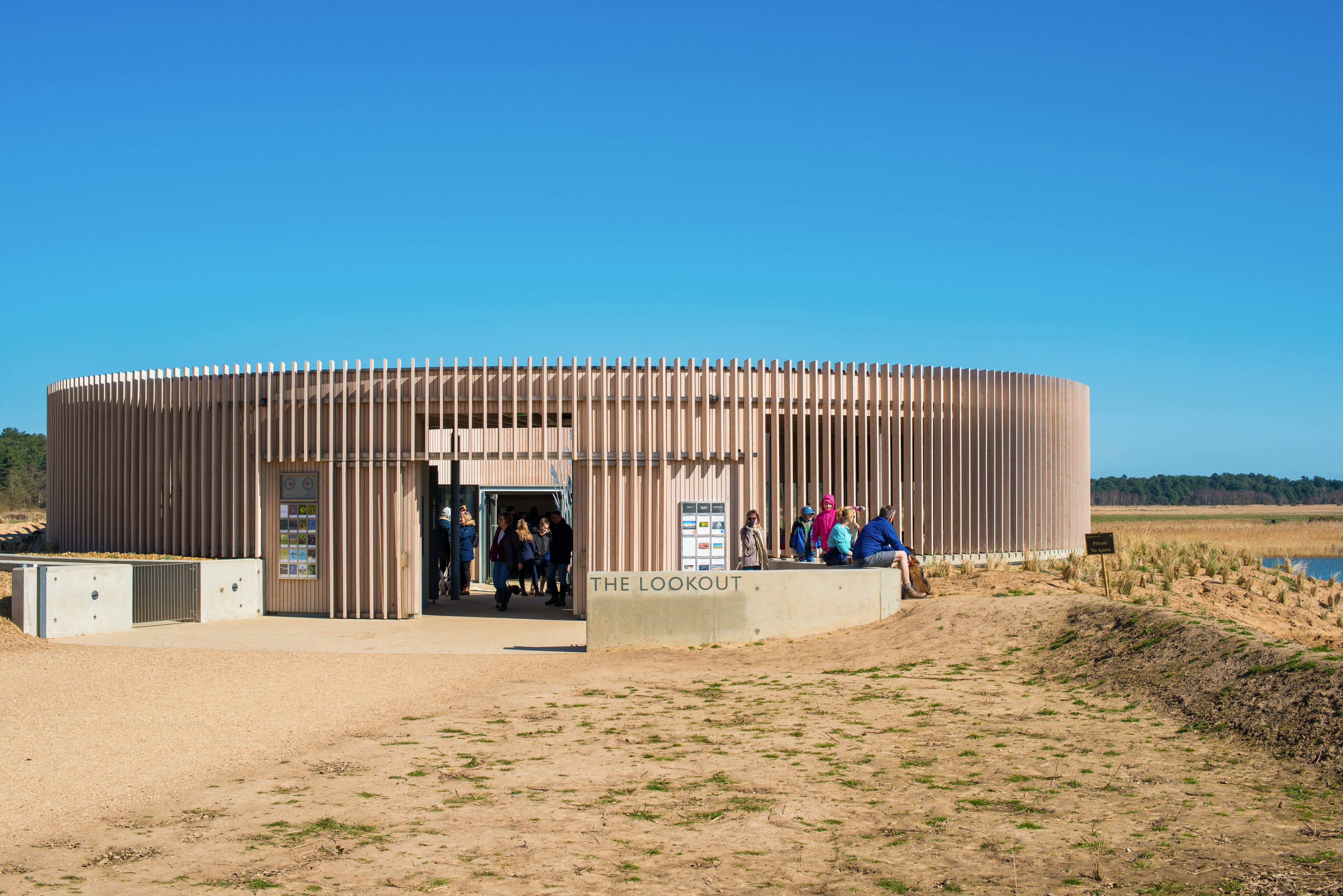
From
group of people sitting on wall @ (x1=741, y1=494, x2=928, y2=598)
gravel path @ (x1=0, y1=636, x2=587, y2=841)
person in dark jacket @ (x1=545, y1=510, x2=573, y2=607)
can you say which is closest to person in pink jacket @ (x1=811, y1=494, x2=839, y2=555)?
group of people sitting on wall @ (x1=741, y1=494, x2=928, y2=598)

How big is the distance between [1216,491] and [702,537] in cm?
15065

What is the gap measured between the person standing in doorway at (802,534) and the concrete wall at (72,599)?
30.8 ft

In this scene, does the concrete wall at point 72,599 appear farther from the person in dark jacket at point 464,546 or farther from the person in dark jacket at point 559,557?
the person in dark jacket at point 559,557

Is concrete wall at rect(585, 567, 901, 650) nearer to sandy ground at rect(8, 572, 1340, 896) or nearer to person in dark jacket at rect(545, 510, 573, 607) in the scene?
sandy ground at rect(8, 572, 1340, 896)

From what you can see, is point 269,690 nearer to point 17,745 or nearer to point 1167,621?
point 17,745

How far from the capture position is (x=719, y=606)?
13.3 metres

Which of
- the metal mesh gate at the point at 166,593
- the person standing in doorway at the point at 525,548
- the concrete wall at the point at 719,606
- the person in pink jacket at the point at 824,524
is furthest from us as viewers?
A: the person standing in doorway at the point at 525,548

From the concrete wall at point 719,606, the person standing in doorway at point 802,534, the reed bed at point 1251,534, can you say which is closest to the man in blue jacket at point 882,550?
the concrete wall at point 719,606

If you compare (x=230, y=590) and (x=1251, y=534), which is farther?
(x=1251, y=534)

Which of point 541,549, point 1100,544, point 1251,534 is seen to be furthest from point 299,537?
point 1251,534

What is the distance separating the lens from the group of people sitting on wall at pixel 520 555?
706 inches

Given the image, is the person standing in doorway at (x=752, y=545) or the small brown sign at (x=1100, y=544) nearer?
the small brown sign at (x=1100, y=544)

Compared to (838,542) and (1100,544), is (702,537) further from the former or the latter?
(1100,544)

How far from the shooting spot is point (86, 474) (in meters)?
19.8
